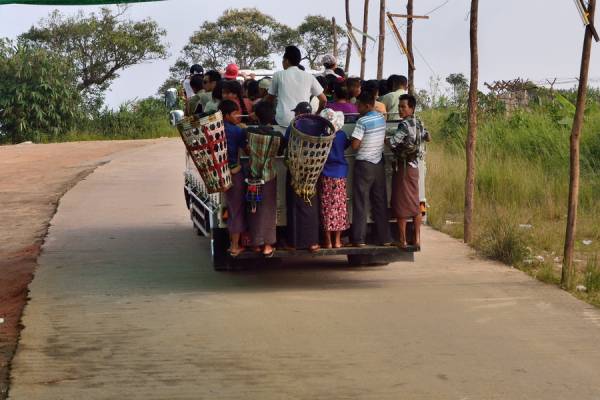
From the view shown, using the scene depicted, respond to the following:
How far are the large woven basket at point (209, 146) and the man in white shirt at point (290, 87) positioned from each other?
1.18 m

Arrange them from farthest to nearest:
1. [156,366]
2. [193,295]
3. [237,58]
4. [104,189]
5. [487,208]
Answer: [237,58] < [104,189] < [487,208] < [193,295] < [156,366]

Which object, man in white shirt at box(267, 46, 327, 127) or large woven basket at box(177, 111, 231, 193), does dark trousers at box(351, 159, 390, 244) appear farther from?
large woven basket at box(177, 111, 231, 193)

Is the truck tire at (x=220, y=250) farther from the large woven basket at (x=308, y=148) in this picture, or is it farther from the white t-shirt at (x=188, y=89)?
the white t-shirt at (x=188, y=89)

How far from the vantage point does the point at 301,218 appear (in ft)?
31.6

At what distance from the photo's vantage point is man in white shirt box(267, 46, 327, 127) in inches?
409

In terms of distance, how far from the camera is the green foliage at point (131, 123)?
42000mm

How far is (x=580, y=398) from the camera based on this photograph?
6406 mm

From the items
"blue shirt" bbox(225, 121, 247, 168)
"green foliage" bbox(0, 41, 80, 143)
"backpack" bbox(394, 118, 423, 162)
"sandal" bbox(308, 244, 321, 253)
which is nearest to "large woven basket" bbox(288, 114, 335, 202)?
"blue shirt" bbox(225, 121, 247, 168)

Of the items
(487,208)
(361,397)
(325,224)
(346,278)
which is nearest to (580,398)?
(361,397)

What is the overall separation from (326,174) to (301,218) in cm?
46

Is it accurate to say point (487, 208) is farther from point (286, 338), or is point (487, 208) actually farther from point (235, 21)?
point (235, 21)

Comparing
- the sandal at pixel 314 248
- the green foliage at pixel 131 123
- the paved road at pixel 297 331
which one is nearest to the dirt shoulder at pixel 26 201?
the paved road at pixel 297 331

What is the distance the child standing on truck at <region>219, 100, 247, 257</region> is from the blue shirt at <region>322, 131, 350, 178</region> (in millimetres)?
783

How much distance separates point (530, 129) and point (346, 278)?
10940mm
